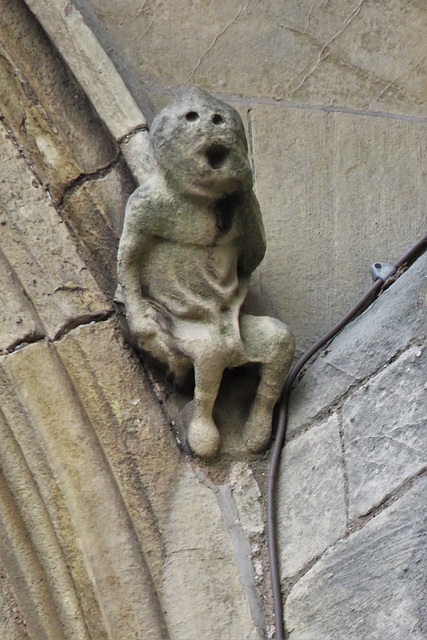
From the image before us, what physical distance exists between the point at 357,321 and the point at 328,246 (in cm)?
24

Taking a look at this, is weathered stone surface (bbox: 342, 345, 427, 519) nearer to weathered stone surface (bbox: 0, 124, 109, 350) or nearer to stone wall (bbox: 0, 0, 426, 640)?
stone wall (bbox: 0, 0, 426, 640)

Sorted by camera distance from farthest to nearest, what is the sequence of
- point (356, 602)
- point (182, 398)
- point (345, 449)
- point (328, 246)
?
1. point (328, 246)
2. point (182, 398)
3. point (345, 449)
4. point (356, 602)

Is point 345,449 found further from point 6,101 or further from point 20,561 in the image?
point 6,101

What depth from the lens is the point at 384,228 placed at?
7.64ft

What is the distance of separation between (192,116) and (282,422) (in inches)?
24.3

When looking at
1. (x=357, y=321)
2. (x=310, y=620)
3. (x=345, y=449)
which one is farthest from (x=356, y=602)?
(x=357, y=321)

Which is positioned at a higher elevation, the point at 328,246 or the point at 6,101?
the point at 6,101

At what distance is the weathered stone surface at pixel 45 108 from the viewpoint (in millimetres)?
2133

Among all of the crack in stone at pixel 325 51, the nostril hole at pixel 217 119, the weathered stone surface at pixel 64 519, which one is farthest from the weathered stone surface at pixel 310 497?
the crack in stone at pixel 325 51

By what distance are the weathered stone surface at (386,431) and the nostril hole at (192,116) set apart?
1.91 ft

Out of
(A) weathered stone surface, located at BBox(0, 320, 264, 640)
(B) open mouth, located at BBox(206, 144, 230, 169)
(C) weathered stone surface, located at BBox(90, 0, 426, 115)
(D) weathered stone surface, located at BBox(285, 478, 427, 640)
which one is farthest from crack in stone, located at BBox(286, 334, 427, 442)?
(C) weathered stone surface, located at BBox(90, 0, 426, 115)

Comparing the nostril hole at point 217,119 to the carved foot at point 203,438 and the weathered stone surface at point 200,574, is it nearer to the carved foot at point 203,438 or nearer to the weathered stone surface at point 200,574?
the carved foot at point 203,438

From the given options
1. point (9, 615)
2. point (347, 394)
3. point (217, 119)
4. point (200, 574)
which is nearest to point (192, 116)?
point (217, 119)

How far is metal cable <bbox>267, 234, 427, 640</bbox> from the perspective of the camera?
1.85 metres
